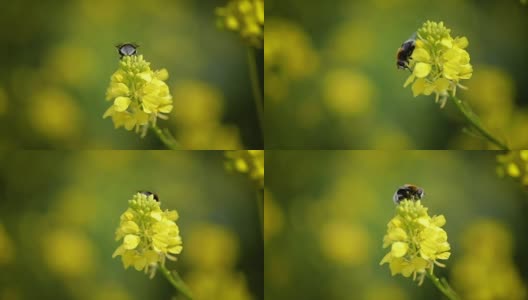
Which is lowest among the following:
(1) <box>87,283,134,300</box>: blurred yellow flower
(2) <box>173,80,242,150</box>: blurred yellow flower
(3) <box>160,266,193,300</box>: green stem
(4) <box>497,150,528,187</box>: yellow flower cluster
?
(1) <box>87,283,134,300</box>: blurred yellow flower

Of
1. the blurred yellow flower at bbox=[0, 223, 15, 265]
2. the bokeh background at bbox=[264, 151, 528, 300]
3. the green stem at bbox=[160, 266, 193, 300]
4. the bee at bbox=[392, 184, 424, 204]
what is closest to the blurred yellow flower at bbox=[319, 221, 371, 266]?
the bokeh background at bbox=[264, 151, 528, 300]

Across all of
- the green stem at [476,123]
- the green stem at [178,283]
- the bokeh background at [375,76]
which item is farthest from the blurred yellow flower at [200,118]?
the green stem at [476,123]

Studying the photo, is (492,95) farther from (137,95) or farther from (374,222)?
(137,95)

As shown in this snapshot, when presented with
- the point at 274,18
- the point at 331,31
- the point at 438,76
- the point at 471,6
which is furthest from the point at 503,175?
the point at 274,18

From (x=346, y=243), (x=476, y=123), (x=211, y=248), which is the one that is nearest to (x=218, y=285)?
(x=211, y=248)

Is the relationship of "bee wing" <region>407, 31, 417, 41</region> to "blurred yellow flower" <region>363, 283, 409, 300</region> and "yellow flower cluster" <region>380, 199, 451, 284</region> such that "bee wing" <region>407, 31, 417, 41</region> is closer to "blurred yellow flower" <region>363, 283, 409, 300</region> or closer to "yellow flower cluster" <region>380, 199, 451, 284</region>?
"yellow flower cluster" <region>380, 199, 451, 284</region>
